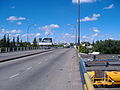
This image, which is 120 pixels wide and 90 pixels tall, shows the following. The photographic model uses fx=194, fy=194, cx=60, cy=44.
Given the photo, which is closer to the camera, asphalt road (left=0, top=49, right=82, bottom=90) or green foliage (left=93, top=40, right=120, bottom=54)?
asphalt road (left=0, top=49, right=82, bottom=90)

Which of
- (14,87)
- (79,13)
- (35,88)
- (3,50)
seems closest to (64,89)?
(35,88)

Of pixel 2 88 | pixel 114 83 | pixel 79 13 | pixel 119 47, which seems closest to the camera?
pixel 2 88

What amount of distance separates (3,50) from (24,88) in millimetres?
45321

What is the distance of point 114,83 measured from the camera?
34.9 feet

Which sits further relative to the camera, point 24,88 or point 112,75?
point 112,75

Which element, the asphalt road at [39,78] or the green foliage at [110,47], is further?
the green foliage at [110,47]

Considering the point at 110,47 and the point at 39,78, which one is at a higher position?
the point at 39,78

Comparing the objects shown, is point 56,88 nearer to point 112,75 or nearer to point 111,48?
point 112,75

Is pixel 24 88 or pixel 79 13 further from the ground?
pixel 79 13

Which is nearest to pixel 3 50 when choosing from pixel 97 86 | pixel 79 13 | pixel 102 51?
pixel 79 13

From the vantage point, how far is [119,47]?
295 feet

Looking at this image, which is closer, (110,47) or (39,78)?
(39,78)

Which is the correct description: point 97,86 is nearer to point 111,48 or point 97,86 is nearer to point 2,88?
point 2,88

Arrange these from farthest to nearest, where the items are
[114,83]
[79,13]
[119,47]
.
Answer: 1. [119,47]
2. [79,13]
3. [114,83]
